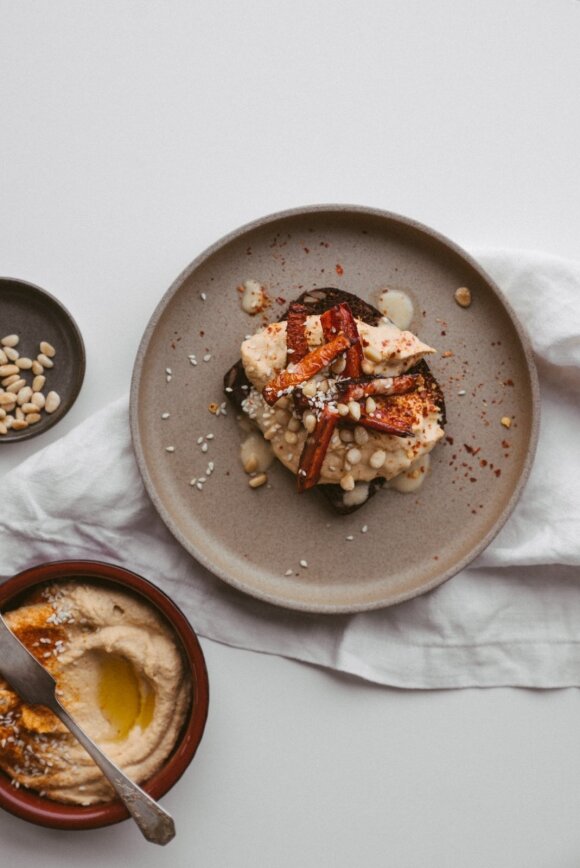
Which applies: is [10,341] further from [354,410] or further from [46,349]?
[354,410]

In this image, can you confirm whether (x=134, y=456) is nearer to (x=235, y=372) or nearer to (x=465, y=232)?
(x=235, y=372)

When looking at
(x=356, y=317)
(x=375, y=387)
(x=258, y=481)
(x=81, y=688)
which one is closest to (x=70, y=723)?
(x=81, y=688)

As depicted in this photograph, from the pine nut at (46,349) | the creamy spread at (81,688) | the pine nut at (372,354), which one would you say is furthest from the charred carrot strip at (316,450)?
the pine nut at (46,349)

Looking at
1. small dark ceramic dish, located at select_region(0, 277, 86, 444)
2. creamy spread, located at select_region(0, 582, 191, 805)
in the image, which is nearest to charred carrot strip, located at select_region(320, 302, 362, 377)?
small dark ceramic dish, located at select_region(0, 277, 86, 444)

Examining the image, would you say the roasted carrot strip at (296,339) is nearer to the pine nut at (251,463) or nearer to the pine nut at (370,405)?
the pine nut at (370,405)

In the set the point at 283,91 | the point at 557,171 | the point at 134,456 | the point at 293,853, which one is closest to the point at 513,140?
the point at 557,171

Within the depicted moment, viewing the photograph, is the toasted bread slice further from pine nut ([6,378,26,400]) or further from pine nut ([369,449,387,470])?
pine nut ([6,378,26,400])

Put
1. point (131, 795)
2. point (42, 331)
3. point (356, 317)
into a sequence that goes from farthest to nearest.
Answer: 1. point (42, 331)
2. point (356, 317)
3. point (131, 795)
